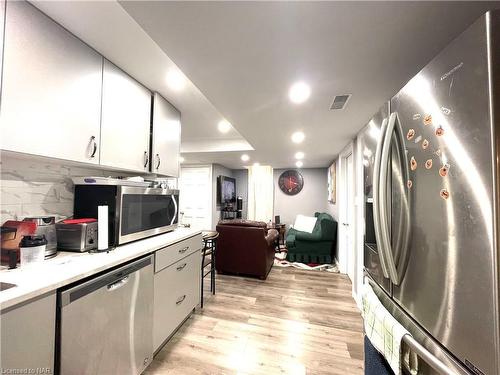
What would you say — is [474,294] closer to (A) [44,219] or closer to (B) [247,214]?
(A) [44,219]

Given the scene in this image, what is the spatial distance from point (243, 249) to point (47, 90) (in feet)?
9.85

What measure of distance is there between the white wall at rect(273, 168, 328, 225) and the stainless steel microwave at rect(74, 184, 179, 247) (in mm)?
4877

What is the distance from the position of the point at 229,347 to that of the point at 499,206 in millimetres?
2106

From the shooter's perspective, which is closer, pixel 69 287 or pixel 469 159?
pixel 469 159

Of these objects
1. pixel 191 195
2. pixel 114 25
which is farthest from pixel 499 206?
pixel 191 195

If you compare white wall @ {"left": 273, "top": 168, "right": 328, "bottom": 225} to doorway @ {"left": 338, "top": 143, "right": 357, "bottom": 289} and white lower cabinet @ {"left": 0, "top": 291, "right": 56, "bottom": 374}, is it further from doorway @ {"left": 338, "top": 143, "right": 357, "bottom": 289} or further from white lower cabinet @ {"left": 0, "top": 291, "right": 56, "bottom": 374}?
white lower cabinet @ {"left": 0, "top": 291, "right": 56, "bottom": 374}

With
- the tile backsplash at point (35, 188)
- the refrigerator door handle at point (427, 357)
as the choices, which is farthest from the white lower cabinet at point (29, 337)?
the refrigerator door handle at point (427, 357)

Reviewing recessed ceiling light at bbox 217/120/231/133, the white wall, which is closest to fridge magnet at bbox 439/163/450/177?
recessed ceiling light at bbox 217/120/231/133

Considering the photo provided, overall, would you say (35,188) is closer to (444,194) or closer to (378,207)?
(378,207)

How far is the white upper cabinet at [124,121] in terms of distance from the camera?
1.55m

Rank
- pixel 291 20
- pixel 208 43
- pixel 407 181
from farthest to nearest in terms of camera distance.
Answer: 1. pixel 208 43
2. pixel 291 20
3. pixel 407 181

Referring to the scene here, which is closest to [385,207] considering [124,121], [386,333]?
[386,333]

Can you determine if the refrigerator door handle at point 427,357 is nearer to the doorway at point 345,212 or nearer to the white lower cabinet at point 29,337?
the white lower cabinet at point 29,337

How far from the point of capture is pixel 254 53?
1154 millimetres
